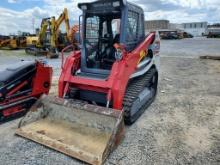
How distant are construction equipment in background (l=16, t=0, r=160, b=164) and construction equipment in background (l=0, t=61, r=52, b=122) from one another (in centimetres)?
58

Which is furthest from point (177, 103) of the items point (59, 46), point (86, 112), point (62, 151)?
point (59, 46)

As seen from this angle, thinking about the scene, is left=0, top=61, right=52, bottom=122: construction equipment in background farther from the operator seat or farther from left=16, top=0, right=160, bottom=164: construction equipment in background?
the operator seat

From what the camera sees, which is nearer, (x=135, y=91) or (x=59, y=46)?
(x=135, y=91)

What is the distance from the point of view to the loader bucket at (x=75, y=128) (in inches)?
143

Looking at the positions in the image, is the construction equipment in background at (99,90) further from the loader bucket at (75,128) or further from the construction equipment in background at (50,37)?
the construction equipment in background at (50,37)

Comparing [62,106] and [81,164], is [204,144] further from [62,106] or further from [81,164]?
[62,106]

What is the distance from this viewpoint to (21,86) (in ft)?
16.6

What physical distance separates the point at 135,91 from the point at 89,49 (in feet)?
4.39

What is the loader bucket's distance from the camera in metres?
3.64

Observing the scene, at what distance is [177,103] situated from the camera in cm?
619

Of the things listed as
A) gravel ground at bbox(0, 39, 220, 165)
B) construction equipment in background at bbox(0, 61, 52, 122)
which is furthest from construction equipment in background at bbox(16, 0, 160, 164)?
construction equipment in background at bbox(0, 61, 52, 122)

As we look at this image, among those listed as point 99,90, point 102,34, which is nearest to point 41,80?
point 99,90

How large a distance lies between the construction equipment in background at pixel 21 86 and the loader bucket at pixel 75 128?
1.97 feet

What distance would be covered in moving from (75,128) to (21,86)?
1549 mm
